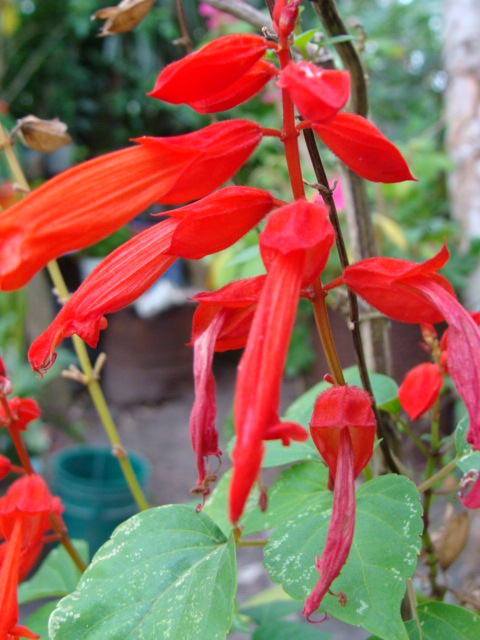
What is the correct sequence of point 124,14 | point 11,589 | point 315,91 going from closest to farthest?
point 315,91, point 11,589, point 124,14

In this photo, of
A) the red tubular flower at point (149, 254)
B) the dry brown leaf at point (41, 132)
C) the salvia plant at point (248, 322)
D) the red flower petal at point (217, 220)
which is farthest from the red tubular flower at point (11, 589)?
the dry brown leaf at point (41, 132)

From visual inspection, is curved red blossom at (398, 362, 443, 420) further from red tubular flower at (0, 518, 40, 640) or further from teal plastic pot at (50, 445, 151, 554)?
teal plastic pot at (50, 445, 151, 554)

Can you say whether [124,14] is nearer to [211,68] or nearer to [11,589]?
[211,68]

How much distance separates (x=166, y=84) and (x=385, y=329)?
0.42 m

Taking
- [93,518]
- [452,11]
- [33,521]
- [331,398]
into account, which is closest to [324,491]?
[331,398]

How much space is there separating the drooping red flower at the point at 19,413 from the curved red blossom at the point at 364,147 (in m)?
0.34

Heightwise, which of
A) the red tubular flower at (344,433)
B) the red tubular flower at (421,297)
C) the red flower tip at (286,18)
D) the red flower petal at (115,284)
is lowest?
the red tubular flower at (344,433)

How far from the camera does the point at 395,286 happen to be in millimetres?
326

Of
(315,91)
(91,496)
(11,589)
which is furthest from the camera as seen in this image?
(91,496)

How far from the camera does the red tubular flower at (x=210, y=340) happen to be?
0.29 m

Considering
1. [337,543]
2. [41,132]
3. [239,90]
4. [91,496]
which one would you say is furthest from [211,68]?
[91,496]

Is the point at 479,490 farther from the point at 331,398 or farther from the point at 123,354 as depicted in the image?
the point at 123,354

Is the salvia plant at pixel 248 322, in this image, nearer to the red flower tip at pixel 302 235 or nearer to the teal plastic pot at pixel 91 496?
the red flower tip at pixel 302 235

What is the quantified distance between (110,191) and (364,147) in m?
0.13
